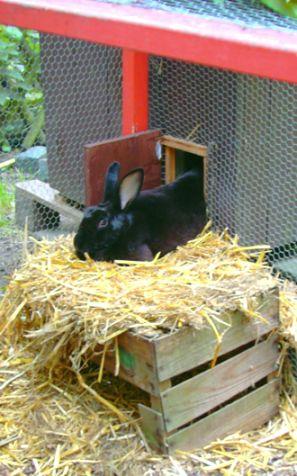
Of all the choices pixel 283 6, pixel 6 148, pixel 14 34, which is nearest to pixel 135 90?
pixel 283 6

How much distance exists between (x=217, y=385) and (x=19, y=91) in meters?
3.42

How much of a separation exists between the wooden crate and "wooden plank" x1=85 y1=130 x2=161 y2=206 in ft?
2.54

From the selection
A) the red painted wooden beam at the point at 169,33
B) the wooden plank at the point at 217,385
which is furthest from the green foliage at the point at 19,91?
the wooden plank at the point at 217,385

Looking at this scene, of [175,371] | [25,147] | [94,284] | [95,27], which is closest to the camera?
[95,27]

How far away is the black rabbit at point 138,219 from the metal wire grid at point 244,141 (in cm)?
11

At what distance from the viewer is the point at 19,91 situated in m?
5.50

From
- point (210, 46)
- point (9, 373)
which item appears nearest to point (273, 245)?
point (9, 373)

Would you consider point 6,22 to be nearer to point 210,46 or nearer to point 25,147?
point 210,46

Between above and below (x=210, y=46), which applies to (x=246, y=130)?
below

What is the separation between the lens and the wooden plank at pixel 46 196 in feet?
12.4

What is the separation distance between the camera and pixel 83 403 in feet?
9.43

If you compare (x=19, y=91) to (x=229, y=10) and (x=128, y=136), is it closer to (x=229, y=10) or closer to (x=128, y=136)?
(x=128, y=136)

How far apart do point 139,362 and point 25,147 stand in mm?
3505

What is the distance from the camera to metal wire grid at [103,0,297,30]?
2118 millimetres
